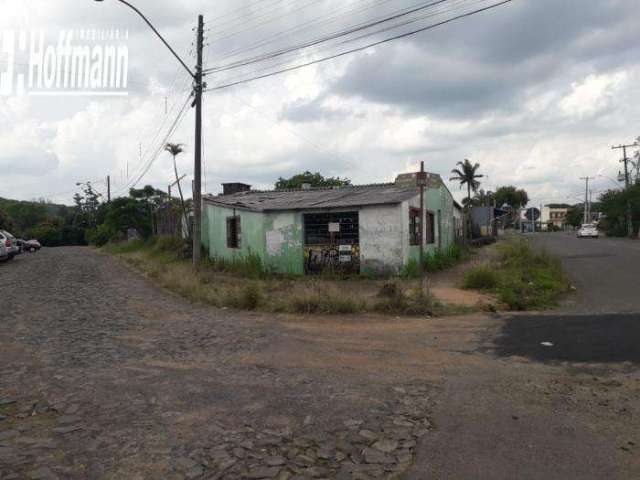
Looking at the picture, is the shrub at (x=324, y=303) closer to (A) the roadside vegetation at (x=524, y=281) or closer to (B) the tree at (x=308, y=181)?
(A) the roadside vegetation at (x=524, y=281)

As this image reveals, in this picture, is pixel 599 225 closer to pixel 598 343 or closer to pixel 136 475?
pixel 598 343

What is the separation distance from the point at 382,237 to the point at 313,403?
38.8ft

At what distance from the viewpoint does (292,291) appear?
13156 mm

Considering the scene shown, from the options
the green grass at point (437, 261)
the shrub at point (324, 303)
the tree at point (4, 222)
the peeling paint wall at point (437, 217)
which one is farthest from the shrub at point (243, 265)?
the tree at point (4, 222)

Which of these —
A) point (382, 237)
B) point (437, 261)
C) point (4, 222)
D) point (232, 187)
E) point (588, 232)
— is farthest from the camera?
point (588, 232)

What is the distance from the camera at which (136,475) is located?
367cm

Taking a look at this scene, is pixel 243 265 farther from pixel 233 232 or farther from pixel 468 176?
pixel 468 176

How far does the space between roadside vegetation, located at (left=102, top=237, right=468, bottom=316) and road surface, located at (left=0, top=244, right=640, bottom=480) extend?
49.3 inches

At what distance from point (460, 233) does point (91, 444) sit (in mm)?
28011

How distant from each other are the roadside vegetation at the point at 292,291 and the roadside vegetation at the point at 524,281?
4.63 ft

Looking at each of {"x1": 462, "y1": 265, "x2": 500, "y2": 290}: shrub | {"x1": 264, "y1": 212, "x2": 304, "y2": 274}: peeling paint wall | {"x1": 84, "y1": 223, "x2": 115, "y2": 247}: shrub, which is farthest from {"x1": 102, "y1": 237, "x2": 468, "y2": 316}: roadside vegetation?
{"x1": 84, "y1": 223, "x2": 115, "y2": 247}: shrub

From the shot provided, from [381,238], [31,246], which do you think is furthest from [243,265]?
[31,246]

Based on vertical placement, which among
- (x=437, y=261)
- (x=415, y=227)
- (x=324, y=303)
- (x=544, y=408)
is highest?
(x=415, y=227)

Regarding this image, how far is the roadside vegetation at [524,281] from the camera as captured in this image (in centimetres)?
1110
